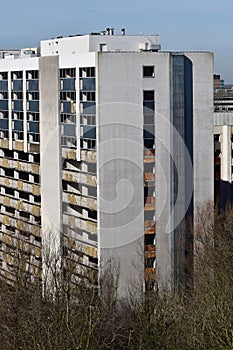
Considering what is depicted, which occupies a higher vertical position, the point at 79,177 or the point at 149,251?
the point at 79,177

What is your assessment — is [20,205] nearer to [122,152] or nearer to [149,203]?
[149,203]

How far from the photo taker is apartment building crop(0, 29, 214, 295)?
97.9 ft

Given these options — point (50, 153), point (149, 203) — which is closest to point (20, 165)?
point (50, 153)

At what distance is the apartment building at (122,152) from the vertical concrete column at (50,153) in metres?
0.05

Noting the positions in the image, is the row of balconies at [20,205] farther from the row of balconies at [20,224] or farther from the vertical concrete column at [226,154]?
the vertical concrete column at [226,154]

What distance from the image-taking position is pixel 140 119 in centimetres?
3016

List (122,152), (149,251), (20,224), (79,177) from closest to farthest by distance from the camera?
(122,152) < (149,251) < (79,177) < (20,224)

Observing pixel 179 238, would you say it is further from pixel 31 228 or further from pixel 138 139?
pixel 31 228

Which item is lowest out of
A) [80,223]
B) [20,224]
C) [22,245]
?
[22,245]

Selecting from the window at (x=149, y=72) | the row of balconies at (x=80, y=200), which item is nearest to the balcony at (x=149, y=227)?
the row of balconies at (x=80, y=200)

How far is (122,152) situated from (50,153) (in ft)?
15.6

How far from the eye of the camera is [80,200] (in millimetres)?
31797

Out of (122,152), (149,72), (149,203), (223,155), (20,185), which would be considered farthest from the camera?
(223,155)

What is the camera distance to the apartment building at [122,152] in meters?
29.8
